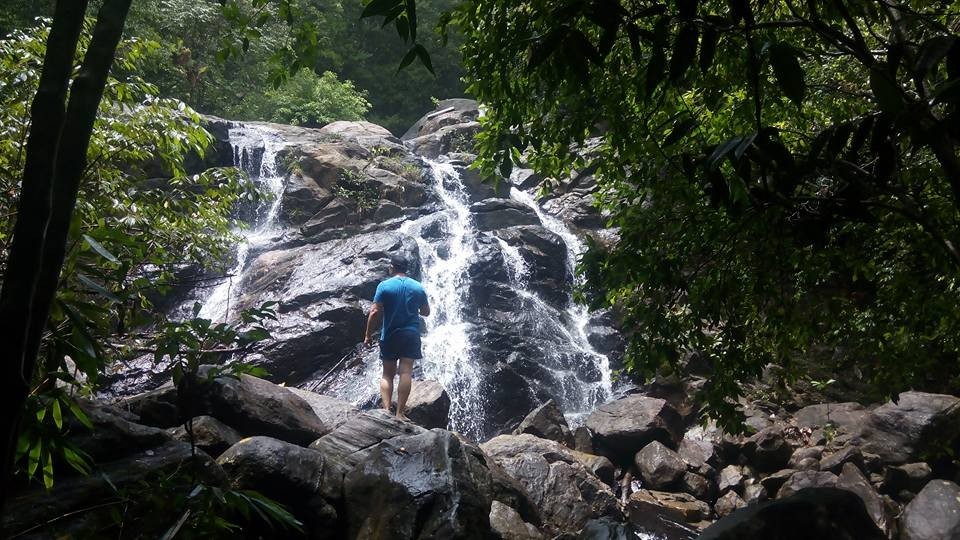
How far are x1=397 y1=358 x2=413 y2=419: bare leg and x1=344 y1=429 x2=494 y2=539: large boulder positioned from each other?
2.40m

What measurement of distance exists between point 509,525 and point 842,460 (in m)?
5.44

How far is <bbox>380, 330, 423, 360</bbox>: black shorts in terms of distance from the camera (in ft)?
27.8

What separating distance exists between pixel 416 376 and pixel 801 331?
28.6ft

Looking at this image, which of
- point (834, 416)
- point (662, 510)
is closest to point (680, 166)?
point (662, 510)

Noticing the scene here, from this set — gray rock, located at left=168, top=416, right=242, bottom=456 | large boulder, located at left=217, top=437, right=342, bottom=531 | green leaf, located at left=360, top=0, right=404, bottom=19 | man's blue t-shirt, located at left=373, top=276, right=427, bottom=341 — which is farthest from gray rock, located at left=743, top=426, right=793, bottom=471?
green leaf, located at left=360, top=0, right=404, bottom=19

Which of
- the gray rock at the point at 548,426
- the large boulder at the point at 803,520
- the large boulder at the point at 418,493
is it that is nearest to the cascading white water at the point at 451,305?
the gray rock at the point at 548,426

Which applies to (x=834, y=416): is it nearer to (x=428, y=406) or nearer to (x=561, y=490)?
(x=561, y=490)

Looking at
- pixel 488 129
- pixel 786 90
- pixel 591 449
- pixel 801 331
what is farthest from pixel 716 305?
pixel 591 449

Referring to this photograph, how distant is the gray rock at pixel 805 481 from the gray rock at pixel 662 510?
107 cm

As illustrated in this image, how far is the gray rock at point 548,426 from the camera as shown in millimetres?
9922

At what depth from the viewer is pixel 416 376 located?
1227 cm

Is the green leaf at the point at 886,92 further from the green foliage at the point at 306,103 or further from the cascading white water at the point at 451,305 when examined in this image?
the green foliage at the point at 306,103

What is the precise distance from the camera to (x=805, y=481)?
8.23m

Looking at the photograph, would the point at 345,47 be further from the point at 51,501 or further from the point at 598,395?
the point at 51,501
